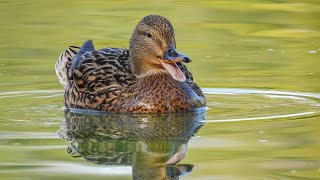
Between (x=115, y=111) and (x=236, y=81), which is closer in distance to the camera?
(x=115, y=111)

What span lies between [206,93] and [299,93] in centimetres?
92

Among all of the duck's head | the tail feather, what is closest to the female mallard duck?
the duck's head

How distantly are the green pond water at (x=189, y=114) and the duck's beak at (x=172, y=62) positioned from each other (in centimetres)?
36

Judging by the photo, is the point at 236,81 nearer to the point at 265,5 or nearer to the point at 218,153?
the point at 218,153

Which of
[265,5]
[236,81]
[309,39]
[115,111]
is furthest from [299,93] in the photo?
[265,5]

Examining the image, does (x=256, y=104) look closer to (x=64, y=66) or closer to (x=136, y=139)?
(x=136, y=139)

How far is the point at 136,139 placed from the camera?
30.6 feet

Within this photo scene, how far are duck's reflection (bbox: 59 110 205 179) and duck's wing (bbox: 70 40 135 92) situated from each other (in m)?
0.34

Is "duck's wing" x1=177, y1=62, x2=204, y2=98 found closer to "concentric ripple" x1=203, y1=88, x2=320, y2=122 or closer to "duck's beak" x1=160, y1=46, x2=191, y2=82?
"concentric ripple" x1=203, y1=88, x2=320, y2=122

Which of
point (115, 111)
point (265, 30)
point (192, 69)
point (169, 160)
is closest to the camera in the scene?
point (169, 160)

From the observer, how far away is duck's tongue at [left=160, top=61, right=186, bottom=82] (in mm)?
10453

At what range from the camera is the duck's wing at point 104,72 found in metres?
11.0

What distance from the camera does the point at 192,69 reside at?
12.8m

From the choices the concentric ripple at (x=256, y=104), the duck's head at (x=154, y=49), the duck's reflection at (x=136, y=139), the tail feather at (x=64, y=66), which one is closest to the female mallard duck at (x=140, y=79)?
the duck's head at (x=154, y=49)
